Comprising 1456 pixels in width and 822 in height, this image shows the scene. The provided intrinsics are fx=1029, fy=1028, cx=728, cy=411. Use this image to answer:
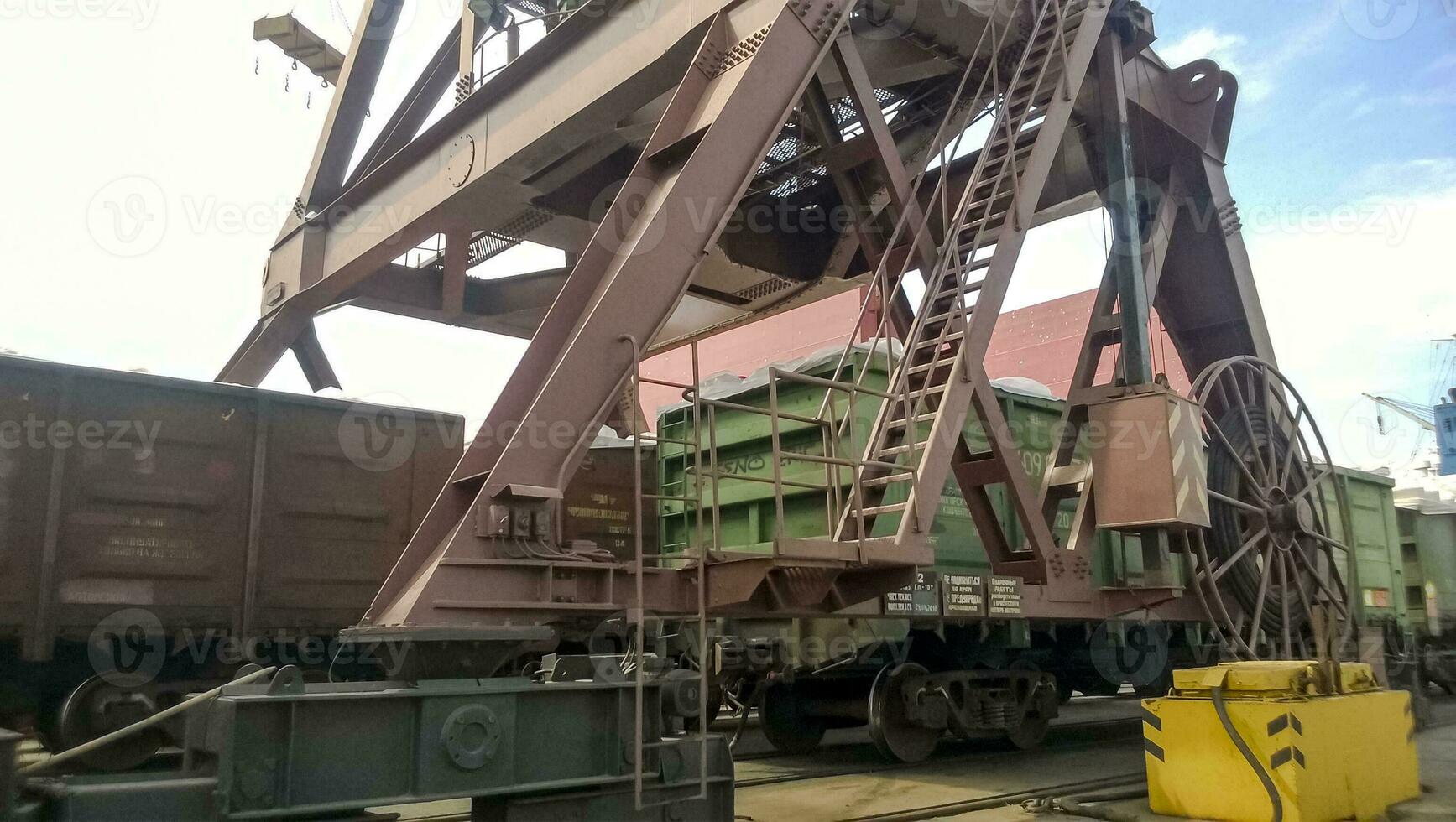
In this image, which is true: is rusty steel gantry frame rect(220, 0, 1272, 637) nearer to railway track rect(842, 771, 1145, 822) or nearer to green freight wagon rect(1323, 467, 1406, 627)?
railway track rect(842, 771, 1145, 822)

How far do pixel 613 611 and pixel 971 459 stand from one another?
3253 millimetres

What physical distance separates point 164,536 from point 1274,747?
24.3 feet

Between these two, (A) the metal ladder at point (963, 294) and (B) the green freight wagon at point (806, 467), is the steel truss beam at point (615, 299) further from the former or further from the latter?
(B) the green freight wagon at point (806, 467)

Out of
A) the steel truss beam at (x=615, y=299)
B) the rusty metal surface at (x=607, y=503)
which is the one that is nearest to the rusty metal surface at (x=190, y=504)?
the rusty metal surface at (x=607, y=503)

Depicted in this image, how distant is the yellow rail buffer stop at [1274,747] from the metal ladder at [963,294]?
2.19m

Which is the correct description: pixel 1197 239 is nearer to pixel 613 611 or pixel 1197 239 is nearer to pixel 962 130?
pixel 962 130

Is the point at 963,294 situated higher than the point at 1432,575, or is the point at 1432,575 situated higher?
the point at 963,294

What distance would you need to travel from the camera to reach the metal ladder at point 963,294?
19.9 ft

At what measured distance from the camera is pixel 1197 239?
9.92 meters

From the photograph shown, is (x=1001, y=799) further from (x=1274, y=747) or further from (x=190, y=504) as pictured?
(x=190, y=504)

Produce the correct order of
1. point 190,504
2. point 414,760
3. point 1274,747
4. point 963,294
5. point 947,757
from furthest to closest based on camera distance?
point 947,757, point 190,504, point 963,294, point 1274,747, point 414,760

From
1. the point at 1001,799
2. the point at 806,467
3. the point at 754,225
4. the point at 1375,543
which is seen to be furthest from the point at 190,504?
the point at 1375,543

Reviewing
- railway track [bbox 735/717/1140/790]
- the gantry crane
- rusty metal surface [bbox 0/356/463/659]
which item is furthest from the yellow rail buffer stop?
rusty metal surface [bbox 0/356/463/659]

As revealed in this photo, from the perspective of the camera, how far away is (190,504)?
7.52 meters
